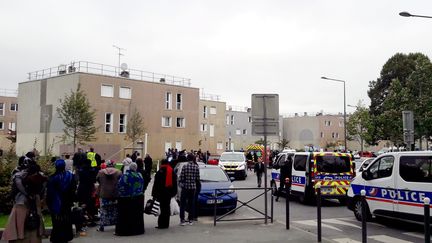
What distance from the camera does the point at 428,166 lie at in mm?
10422

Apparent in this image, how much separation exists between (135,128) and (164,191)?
30.9 meters

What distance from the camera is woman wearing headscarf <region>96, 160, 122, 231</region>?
10.3 m

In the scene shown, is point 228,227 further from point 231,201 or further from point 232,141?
point 232,141

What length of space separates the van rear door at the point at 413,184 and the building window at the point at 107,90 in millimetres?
33983

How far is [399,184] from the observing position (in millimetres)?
10977

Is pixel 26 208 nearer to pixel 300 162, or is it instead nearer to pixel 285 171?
pixel 300 162

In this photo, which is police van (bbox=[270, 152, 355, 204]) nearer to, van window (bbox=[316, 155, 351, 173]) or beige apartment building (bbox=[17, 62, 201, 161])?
van window (bbox=[316, 155, 351, 173])

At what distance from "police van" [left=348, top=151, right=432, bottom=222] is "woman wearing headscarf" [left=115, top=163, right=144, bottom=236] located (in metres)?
6.07

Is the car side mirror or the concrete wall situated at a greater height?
the concrete wall

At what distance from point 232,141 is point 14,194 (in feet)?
214

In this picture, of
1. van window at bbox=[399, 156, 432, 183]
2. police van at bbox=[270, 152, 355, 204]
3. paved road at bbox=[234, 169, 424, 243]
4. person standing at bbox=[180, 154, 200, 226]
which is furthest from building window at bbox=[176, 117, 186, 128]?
van window at bbox=[399, 156, 432, 183]

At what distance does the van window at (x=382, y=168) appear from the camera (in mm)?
11445

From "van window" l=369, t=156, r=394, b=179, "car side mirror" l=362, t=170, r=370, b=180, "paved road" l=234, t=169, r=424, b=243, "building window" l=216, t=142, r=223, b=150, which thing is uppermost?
"building window" l=216, t=142, r=223, b=150

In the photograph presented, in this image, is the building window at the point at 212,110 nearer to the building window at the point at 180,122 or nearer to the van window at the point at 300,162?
the building window at the point at 180,122
